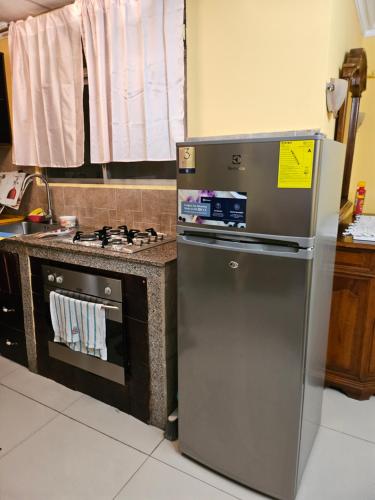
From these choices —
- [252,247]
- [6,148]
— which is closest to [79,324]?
[252,247]

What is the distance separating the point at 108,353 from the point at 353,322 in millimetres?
1441

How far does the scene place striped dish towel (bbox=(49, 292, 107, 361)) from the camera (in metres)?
1.89

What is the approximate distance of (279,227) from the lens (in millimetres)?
1218

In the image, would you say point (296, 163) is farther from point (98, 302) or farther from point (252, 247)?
point (98, 302)

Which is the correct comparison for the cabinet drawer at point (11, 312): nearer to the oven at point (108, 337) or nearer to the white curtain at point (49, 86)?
the oven at point (108, 337)

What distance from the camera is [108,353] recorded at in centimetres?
195

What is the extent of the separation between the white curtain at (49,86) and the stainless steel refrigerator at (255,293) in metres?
1.43

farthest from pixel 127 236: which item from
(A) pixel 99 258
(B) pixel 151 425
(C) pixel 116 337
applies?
(B) pixel 151 425

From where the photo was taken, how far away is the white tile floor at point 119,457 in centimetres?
153

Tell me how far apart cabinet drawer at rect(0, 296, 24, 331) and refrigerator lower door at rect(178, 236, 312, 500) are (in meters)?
1.39

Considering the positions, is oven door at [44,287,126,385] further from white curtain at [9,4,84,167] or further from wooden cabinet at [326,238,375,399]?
wooden cabinet at [326,238,375,399]

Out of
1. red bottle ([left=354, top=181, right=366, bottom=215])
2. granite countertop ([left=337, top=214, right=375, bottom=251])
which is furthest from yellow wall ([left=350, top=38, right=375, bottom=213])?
granite countertop ([left=337, top=214, right=375, bottom=251])

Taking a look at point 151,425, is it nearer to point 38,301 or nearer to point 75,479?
point 75,479

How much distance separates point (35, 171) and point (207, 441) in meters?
2.45
